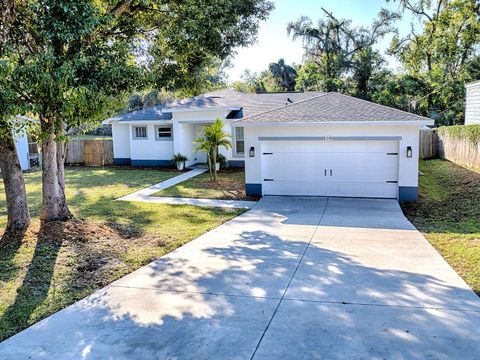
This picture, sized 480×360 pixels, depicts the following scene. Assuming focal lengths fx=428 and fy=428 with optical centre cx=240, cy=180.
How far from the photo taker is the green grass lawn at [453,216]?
7.42 m

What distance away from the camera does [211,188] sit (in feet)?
52.2

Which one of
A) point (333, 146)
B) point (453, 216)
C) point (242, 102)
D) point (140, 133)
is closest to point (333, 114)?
point (333, 146)

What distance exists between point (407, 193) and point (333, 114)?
3.34 m

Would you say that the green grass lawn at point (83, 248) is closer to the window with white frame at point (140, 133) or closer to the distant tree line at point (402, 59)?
the window with white frame at point (140, 133)

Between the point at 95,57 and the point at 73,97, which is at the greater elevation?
the point at 95,57

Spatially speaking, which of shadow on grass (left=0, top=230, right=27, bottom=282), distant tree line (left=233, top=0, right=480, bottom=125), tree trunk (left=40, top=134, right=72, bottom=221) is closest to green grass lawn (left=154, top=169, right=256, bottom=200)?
tree trunk (left=40, top=134, right=72, bottom=221)

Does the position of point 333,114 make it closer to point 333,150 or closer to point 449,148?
point 333,150

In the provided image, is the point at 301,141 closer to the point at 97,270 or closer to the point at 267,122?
the point at 267,122

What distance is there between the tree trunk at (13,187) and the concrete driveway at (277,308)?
3680 millimetres

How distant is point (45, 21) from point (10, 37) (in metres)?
0.85

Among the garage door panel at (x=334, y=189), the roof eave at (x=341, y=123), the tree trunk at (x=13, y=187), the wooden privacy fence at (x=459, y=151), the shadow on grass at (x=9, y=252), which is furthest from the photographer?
the wooden privacy fence at (x=459, y=151)

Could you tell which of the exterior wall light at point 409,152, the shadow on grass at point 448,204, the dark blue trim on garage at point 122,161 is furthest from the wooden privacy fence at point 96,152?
the exterior wall light at point 409,152

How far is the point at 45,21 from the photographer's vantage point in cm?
727

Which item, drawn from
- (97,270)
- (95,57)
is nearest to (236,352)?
(97,270)
